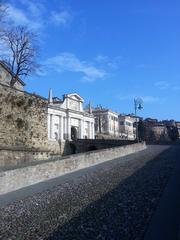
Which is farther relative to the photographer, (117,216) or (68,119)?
(68,119)

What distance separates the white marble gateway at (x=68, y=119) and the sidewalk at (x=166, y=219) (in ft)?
193

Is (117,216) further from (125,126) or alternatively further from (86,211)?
(125,126)

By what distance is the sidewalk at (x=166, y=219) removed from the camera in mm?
7048

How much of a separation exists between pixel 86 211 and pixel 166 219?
Result: 85.7 inches

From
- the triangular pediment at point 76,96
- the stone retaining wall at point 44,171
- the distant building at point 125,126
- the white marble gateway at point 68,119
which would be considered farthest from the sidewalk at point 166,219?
the distant building at point 125,126

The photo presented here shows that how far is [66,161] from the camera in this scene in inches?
699

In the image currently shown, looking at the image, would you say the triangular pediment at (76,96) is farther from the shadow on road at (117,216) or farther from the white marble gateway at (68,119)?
the shadow on road at (117,216)

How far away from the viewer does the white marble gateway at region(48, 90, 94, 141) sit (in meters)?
71.2

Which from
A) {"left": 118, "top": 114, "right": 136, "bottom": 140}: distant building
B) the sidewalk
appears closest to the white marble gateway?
{"left": 118, "top": 114, "right": 136, "bottom": 140}: distant building

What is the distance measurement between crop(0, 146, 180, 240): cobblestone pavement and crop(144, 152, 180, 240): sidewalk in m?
0.20

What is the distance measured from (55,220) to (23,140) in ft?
65.8

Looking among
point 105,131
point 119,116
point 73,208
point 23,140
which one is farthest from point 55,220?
point 119,116

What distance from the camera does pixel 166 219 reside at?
8297mm

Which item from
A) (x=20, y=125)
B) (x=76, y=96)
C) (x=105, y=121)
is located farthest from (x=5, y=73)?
(x=105, y=121)
